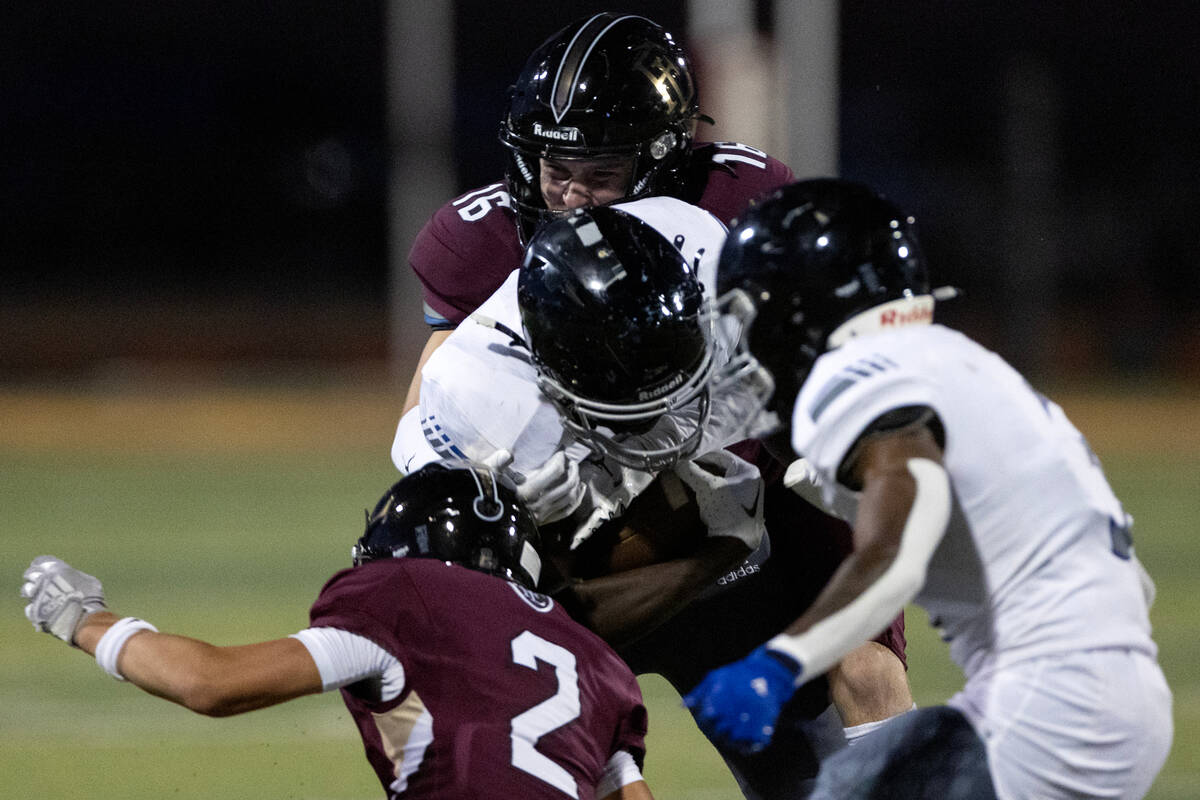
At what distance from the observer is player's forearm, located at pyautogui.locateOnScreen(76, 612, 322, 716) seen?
2.38m

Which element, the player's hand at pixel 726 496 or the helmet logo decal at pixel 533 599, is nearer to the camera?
the helmet logo decal at pixel 533 599

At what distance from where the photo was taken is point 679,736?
505 centimetres

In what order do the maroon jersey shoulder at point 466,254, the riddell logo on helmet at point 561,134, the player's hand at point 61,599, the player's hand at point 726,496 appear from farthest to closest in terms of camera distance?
the maroon jersey shoulder at point 466,254
the riddell logo on helmet at point 561,134
the player's hand at point 726,496
the player's hand at point 61,599

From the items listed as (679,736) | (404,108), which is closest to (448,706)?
(679,736)

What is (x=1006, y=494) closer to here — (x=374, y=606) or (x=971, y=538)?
(x=971, y=538)

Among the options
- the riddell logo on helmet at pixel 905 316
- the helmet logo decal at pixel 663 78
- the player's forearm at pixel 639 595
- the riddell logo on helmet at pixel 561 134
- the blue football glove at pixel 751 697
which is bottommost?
the player's forearm at pixel 639 595

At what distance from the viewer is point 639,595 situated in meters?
3.12

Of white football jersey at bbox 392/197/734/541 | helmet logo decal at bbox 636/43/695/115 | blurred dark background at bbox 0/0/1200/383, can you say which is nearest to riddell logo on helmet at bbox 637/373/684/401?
white football jersey at bbox 392/197/734/541

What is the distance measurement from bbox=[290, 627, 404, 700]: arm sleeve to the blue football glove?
62 cm

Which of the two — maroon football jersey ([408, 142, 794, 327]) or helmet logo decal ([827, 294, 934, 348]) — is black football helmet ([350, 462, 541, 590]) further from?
maroon football jersey ([408, 142, 794, 327])

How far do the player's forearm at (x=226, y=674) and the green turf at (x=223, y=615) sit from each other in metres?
2.03

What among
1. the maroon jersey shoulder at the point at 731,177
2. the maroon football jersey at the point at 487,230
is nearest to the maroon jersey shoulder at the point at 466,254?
the maroon football jersey at the point at 487,230

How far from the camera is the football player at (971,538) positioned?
2.26 m

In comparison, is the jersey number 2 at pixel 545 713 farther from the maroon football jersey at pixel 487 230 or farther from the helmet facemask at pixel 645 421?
the maroon football jersey at pixel 487 230
